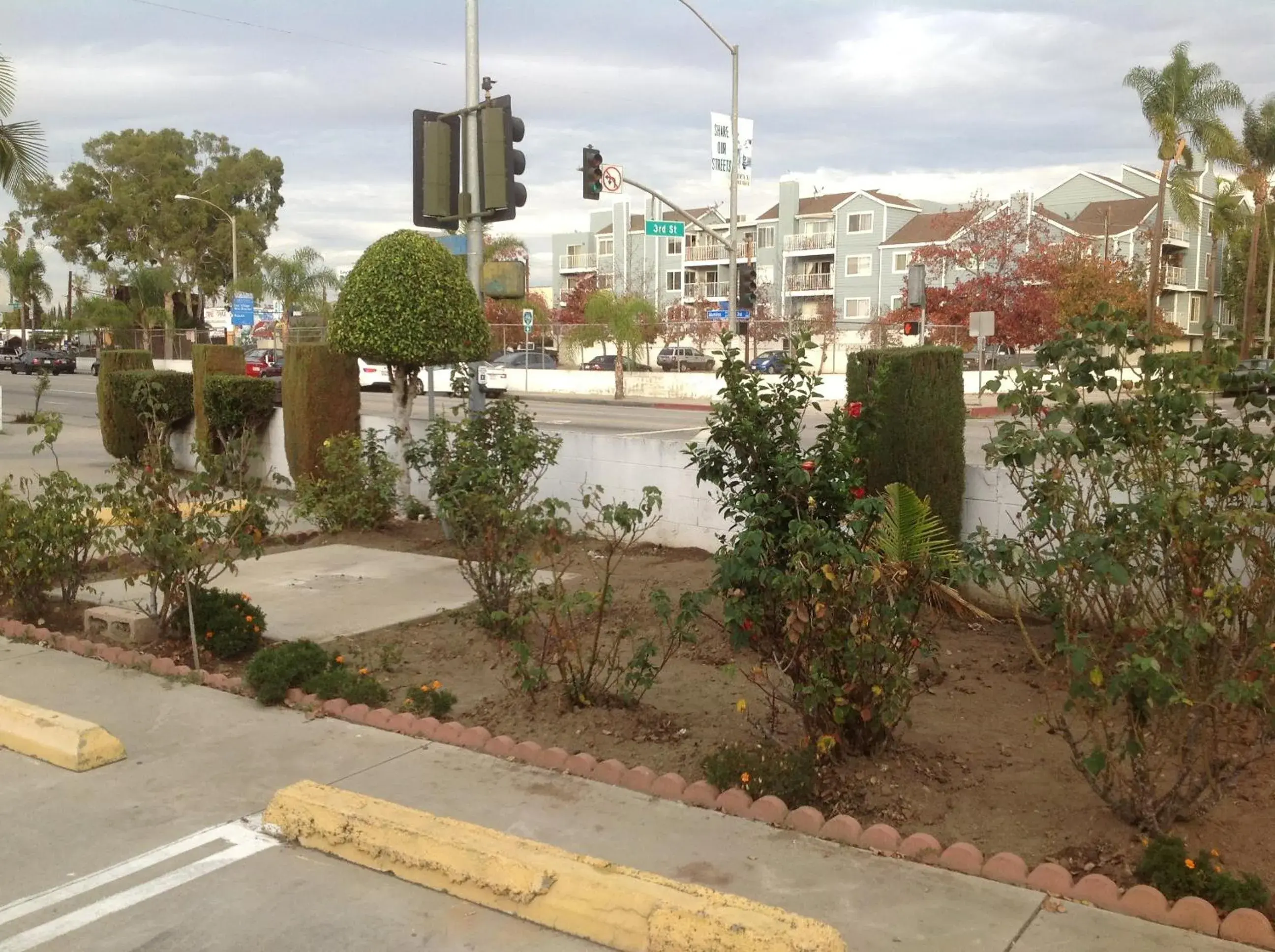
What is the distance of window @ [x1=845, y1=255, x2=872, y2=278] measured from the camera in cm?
A: 6022

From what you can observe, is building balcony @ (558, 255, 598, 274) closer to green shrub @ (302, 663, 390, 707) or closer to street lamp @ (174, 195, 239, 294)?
street lamp @ (174, 195, 239, 294)

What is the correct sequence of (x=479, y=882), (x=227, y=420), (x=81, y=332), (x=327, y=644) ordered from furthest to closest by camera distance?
(x=81, y=332)
(x=227, y=420)
(x=327, y=644)
(x=479, y=882)

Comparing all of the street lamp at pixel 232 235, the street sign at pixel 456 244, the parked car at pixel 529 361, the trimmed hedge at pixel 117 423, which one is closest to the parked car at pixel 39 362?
the street lamp at pixel 232 235

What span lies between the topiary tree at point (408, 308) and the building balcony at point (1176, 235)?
1969 inches

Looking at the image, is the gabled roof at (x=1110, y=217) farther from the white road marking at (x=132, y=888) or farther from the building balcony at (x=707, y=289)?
the white road marking at (x=132, y=888)

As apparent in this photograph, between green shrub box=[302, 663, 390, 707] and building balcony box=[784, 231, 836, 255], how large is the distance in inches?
2284

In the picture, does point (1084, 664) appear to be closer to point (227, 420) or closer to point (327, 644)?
point (327, 644)

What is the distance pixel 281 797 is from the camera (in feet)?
15.9

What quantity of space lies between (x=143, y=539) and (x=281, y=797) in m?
2.80

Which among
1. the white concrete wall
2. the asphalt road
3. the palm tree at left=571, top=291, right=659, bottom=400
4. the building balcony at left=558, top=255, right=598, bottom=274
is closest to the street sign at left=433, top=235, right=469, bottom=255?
the white concrete wall

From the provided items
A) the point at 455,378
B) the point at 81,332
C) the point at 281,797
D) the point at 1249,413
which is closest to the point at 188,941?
the point at 281,797

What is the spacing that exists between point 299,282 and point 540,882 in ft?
185

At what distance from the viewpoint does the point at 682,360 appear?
40875mm

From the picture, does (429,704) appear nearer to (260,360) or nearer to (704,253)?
(260,360)
